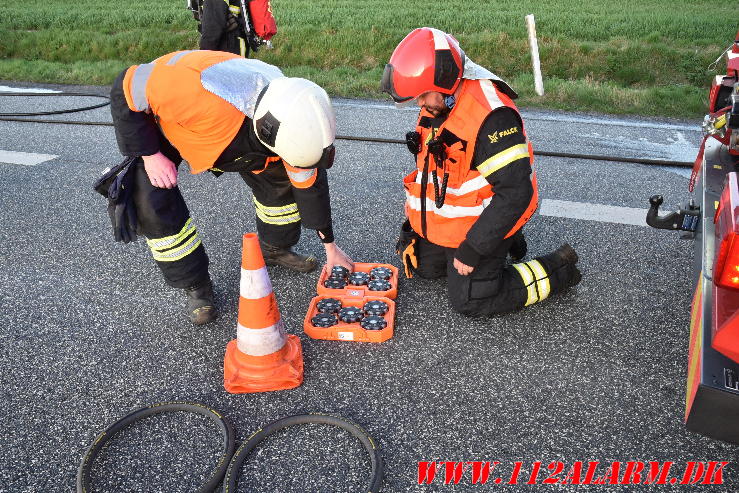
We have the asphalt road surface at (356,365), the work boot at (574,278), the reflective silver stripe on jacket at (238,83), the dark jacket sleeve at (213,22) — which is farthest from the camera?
the dark jacket sleeve at (213,22)

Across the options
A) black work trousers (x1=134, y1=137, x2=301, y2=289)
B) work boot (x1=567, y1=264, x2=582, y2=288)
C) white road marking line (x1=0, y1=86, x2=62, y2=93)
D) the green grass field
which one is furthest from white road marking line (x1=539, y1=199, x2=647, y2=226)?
white road marking line (x1=0, y1=86, x2=62, y2=93)

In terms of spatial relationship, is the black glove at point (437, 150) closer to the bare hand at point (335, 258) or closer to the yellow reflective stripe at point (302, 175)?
the yellow reflective stripe at point (302, 175)

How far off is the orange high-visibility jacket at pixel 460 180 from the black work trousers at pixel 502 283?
180 mm

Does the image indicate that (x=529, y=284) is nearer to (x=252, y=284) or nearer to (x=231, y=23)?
(x=252, y=284)

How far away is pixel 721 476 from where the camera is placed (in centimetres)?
227

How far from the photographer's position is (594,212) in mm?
4406

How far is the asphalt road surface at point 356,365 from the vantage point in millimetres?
2373

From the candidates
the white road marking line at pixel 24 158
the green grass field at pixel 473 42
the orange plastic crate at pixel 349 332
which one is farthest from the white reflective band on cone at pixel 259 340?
the green grass field at pixel 473 42

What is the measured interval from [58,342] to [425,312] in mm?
1948

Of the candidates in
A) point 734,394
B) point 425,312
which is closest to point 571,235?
point 425,312

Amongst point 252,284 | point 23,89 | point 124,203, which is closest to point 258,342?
point 252,284

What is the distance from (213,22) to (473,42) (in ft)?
20.7

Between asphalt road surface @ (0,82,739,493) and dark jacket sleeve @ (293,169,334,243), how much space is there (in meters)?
0.54

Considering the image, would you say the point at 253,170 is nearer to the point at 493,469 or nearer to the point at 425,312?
the point at 425,312
